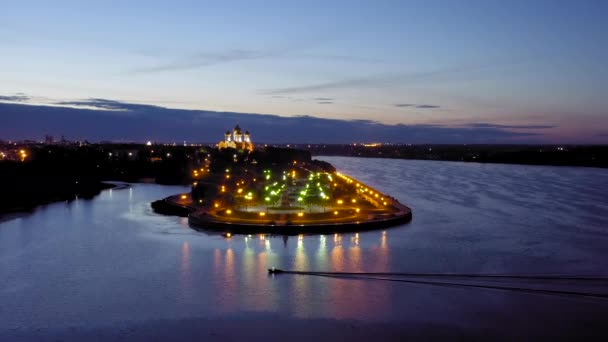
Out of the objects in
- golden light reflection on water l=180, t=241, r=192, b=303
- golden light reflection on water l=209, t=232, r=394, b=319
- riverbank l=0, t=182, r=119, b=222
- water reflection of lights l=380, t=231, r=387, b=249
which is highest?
water reflection of lights l=380, t=231, r=387, b=249

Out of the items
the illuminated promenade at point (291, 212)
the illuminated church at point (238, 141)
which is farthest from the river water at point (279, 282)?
the illuminated church at point (238, 141)

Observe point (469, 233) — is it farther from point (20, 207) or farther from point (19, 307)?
point (20, 207)

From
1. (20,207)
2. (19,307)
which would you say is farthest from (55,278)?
(20,207)

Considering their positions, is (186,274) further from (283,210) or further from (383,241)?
(283,210)

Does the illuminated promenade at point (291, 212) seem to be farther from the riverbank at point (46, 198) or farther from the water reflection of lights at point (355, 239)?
the riverbank at point (46, 198)

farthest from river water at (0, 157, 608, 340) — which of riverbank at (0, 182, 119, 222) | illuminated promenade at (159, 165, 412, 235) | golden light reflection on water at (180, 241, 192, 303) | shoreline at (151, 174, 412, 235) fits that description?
riverbank at (0, 182, 119, 222)

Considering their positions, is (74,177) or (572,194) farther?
(74,177)

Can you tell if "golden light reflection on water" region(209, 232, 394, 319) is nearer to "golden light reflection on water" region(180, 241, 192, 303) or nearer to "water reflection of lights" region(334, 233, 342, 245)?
"water reflection of lights" region(334, 233, 342, 245)

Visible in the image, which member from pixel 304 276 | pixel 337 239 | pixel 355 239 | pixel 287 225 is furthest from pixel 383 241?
pixel 304 276

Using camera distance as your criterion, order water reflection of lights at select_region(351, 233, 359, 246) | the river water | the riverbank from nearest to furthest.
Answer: the river water, water reflection of lights at select_region(351, 233, 359, 246), the riverbank
